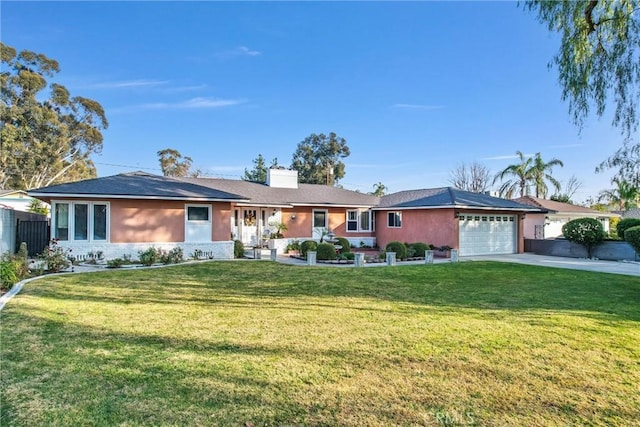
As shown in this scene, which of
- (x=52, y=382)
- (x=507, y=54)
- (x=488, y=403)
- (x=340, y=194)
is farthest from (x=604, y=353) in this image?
(x=340, y=194)

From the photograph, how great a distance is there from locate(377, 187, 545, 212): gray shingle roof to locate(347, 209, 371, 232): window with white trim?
116 cm

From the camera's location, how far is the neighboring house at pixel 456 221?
750 inches

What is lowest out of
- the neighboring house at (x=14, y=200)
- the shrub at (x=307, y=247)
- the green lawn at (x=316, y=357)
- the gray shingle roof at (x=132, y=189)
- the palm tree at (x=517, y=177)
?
the green lawn at (x=316, y=357)

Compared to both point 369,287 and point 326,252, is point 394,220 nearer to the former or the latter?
point 326,252

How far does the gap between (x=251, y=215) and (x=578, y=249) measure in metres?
17.8

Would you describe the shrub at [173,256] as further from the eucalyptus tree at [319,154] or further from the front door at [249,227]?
the eucalyptus tree at [319,154]

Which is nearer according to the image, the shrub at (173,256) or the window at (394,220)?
the shrub at (173,256)

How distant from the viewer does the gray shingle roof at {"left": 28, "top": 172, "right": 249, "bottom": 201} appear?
13.8m

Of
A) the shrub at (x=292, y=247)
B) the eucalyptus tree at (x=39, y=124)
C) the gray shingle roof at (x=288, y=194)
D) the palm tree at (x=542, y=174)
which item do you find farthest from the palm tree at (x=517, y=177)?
the eucalyptus tree at (x=39, y=124)

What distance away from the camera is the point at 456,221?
18.9 m

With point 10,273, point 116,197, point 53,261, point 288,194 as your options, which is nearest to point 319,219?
point 288,194

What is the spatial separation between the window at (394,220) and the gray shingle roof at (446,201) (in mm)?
608

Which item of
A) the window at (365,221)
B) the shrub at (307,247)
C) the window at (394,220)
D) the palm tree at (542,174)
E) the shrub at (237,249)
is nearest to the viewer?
the shrub at (237,249)

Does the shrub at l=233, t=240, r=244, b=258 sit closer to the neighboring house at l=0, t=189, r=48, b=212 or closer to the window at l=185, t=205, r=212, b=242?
the window at l=185, t=205, r=212, b=242
